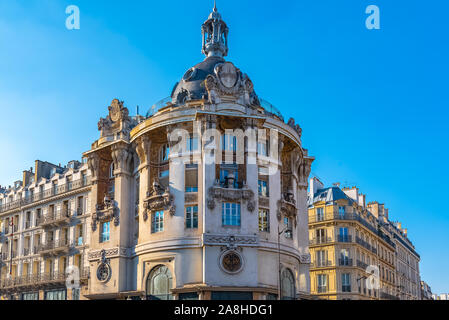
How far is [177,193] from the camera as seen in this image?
41281 millimetres

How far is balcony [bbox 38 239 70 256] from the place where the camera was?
52.1 m

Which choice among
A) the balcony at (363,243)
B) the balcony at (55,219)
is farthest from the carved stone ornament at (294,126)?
the balcony at (55,219)

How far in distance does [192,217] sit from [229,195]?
9.93 ft

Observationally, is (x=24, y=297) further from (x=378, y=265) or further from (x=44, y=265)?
(x=378, y=265)

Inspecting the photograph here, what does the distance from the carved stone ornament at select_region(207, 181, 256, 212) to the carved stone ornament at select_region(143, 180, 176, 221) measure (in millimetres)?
2889

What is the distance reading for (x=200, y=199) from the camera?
1594 inches

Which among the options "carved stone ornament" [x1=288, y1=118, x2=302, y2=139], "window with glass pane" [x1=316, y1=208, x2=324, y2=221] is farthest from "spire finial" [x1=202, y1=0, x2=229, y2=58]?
"window with glass pane" [x1=316, y1=208, x2=324, y2=221]

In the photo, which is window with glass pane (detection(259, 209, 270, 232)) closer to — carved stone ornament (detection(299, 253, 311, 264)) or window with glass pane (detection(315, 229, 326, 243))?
carved stone ornament (detection(299, 253, 311, 264))

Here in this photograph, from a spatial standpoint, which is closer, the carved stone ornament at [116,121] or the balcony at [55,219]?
the carved stone ornament at [116,121]

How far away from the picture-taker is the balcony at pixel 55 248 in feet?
171

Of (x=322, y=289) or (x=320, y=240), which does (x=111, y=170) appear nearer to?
(x=320, y=240)

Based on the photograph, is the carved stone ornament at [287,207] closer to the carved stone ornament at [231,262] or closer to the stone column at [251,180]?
the stone column at [251,180]

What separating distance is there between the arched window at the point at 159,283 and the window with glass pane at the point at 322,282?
86.1ft
